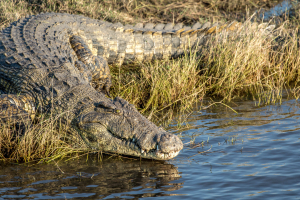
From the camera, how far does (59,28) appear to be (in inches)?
264

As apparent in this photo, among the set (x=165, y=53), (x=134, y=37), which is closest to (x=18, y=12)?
(x=134, y=37)

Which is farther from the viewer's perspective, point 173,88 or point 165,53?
point 165,53

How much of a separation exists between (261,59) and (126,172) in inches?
144

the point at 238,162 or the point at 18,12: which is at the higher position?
the point at 18,12

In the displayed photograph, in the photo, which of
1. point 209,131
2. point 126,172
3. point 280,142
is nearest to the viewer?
point 126,172

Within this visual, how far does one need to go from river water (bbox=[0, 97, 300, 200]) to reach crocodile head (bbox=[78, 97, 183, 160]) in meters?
0.16

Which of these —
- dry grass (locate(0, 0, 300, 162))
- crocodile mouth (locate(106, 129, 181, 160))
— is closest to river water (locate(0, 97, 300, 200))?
crocodile mouth (locate(106, 129, 181, 160))

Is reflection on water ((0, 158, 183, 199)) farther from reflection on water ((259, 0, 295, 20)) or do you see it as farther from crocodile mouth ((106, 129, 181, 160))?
reflection on water ((259, 0, 295, 20))

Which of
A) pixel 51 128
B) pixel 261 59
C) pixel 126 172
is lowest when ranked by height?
pixel 126 172

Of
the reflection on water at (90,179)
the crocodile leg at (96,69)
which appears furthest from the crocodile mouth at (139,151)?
the crocodile leg at (96,69)

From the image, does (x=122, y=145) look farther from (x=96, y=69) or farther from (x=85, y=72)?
(x=96, y=69)

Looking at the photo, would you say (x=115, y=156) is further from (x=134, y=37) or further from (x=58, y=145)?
(x=134, y=37)

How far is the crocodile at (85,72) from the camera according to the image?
13.1ft

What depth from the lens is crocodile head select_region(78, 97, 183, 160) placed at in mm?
3783
